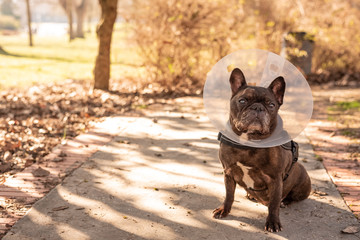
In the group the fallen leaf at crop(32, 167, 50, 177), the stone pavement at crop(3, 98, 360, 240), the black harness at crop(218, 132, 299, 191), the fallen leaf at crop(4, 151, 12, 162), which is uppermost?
the black harness at crop(218, 132, 299, 191)

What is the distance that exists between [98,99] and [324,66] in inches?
308

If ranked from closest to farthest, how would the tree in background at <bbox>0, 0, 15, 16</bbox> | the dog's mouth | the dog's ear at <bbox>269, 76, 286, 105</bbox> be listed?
the dog's mouth → the dog's ear at <bbox>269, 76, 286, 105</bbox> → the tree in background at <bbox>0, 0, 15, 16</bbox>

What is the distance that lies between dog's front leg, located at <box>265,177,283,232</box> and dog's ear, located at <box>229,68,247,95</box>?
89 centimetres

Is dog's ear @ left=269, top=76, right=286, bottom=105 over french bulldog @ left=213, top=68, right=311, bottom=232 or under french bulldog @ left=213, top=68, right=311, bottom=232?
over

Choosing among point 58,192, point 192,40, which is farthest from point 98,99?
point 58,192

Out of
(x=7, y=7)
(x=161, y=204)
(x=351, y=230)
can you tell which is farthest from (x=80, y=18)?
(x=351, y=230)

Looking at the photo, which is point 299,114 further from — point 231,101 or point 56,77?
point 56,77

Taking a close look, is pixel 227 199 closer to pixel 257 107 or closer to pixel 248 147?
pixel 248 147

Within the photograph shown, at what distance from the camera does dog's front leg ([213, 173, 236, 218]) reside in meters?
3.75

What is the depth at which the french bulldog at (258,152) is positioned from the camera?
10.7 feet

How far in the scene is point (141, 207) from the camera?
399cm

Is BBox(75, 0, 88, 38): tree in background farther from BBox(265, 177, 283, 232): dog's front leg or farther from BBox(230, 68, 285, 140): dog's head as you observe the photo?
BBox(265, 177, 283, 232): dog's front leg

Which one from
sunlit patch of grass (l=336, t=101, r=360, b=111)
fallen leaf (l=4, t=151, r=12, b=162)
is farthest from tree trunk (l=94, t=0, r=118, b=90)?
sunlit patch of grass (l=336, t=101, r=360, b=111)

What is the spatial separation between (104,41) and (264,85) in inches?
274
